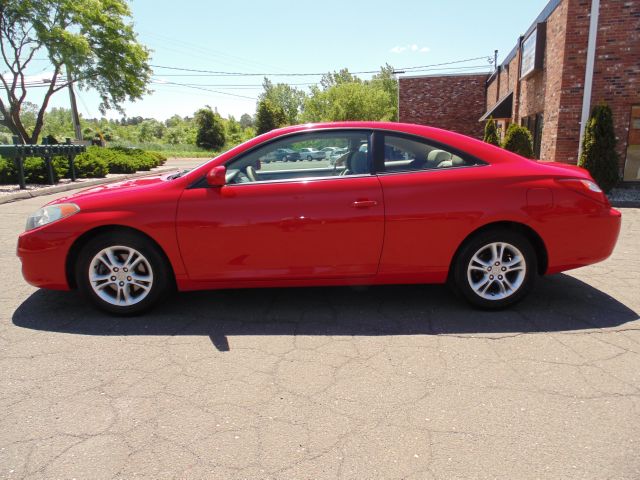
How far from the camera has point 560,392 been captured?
107 inches

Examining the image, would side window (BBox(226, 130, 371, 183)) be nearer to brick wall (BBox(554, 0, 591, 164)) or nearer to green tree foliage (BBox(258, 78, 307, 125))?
brick wall (BBox(554, 0, 591, 164))

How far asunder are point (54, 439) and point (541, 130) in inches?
541

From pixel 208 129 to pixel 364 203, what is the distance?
58.5m

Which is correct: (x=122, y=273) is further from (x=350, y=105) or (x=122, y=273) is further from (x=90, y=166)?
(x=350, y=105)

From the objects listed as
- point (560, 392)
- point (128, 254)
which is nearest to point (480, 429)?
point (560, 392)

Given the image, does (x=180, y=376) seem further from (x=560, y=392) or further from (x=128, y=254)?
(x=560, y=392)

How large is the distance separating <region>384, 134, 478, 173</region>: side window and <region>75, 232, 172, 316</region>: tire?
80.0 inches

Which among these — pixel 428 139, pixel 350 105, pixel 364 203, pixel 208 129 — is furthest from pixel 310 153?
pixel 208 129

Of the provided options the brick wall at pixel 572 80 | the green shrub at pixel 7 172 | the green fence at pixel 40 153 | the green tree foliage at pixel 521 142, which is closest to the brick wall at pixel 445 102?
the green tree foliage at pixel 521 142

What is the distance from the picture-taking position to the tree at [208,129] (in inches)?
2286

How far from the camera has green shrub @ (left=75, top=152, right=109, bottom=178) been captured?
16781 mm

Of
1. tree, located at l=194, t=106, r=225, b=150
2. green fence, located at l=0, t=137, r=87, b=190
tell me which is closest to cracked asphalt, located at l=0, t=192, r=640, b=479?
green fence, located at l=0, t=137, r=87, b=190

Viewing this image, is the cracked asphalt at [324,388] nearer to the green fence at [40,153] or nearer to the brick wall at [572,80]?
the brick wall at [572,80]

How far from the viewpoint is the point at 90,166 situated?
17.2 m
